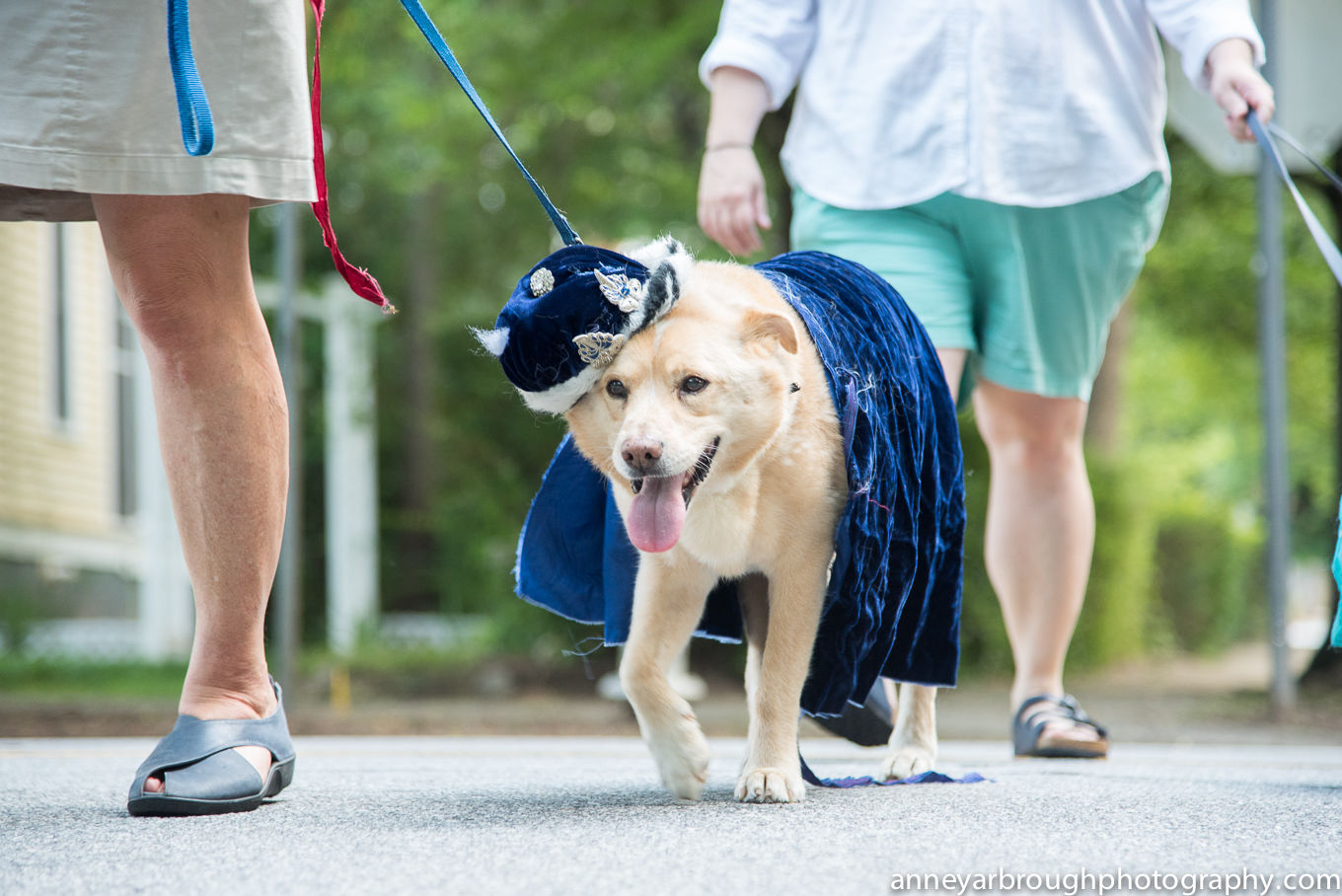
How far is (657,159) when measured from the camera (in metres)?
13.2

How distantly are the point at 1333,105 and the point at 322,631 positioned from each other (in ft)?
32.0

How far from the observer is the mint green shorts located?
3566 millimetres

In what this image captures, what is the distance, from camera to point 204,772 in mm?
2621

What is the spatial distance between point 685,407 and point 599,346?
0.62 feet

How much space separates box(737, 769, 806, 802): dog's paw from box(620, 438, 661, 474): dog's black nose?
2.15ft

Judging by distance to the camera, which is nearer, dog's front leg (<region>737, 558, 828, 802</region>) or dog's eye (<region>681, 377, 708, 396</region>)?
dog's eye (<region>681, 377, 708, 396</region>)

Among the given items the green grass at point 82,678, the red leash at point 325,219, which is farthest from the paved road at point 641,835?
the green grass at point 82,678

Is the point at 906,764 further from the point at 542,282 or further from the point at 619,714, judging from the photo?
the point at 619,714

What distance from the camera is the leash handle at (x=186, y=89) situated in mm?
2557

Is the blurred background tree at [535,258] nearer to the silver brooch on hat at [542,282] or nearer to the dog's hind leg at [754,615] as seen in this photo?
the dog's hind leg at [754,615]

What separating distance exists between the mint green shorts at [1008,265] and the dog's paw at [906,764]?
952 mm

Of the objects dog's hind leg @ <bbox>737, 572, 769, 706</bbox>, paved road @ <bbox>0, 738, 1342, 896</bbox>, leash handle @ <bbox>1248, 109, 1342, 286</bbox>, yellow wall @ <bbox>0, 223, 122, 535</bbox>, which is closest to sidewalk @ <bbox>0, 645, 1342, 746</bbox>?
yellow wall @ <bbox>0, 223, 122, 535</bbox>

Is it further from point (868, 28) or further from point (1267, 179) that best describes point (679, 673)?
point (868, 28)

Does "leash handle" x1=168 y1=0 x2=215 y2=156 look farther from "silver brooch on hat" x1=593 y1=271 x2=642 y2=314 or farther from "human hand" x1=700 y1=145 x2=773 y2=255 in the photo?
"human hand" x1=700 y1=145 x2=773 y2=255
